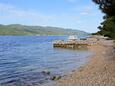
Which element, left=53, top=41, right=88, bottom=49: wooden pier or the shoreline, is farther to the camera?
left=53, top=41, right=88, bottom=49: wooden pier

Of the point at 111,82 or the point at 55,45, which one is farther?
the point at 55,45

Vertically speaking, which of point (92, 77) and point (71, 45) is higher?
point (92, 77)

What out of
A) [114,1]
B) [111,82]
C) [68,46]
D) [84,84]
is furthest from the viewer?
[68,46]

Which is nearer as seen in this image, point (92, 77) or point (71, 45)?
point (92, 77)

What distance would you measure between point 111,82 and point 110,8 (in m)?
12.4

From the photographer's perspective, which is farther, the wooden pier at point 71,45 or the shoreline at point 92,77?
the wooden pier at point 71,45

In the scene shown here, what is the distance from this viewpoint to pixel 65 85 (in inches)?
→ 882

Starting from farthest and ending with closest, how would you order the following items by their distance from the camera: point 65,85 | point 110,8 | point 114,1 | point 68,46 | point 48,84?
point 68,46 → point 110,8 → point 114,1 → point 48,84 → point 65,85

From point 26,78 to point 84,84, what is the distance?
426 inches

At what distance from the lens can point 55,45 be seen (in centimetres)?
9812

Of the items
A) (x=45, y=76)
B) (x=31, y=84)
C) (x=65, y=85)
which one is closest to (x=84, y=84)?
(x=65, y=85)

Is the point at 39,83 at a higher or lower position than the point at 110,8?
lower

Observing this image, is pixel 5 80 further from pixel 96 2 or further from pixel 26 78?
pixel 96 2

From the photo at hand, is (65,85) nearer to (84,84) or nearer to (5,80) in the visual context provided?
(84,84)
